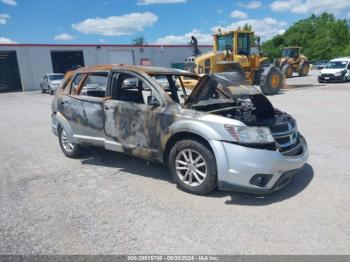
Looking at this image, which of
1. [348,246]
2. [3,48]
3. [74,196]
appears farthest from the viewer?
[3,48]

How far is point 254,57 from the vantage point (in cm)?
1656

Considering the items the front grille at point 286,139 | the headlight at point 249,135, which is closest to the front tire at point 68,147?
the headlight at point 249,135

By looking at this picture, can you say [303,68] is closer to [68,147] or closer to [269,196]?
[68,147]

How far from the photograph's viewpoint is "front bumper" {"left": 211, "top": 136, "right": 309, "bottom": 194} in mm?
3605

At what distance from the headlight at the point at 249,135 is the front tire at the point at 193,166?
398mm

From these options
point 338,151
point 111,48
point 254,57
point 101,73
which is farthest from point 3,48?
point 338,151

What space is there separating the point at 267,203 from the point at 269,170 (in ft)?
1.44

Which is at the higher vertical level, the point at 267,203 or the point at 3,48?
the point at 3,48

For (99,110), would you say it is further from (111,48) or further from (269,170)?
(111,48)

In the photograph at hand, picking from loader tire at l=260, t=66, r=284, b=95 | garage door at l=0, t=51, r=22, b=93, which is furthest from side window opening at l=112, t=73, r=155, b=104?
garage door at l=0, t=51, r=22, b=93

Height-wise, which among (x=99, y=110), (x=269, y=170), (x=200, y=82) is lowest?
(x=269, y=170)

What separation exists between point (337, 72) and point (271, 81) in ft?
27.7

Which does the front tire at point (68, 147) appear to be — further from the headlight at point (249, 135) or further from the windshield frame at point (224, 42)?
the windshield frame at point (224, 42)

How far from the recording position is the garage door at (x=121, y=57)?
35850mm
